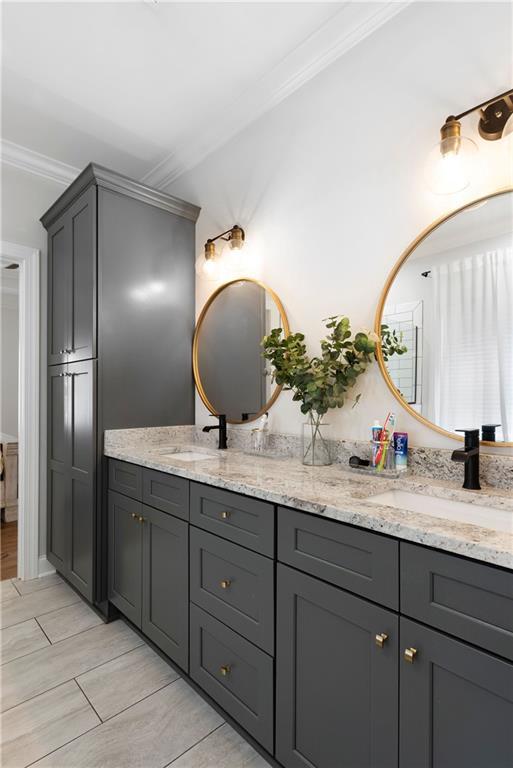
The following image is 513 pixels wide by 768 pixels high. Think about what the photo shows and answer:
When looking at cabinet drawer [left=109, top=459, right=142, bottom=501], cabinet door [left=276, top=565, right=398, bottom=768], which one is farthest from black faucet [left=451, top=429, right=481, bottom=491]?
cabinet drawer [left=109, top=459, right=142, bottom=501]

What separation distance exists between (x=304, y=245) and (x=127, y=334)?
1096 mm

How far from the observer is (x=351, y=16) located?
1705mm

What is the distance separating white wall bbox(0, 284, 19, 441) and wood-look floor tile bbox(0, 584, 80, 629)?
3.46 metres

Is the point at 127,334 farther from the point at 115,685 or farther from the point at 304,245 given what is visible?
the point at 115,685

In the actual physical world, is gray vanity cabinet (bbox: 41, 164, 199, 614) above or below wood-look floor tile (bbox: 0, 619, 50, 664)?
above

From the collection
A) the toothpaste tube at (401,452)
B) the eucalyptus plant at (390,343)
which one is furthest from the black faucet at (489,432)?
the eucalyptus plant at (390,343)

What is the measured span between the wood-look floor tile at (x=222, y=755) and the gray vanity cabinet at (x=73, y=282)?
1.76 meters

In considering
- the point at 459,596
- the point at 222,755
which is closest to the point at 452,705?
the point at 459,596

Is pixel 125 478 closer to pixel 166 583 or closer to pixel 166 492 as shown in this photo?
pixel 166 492

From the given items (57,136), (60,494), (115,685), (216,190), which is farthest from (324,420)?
(57,136)

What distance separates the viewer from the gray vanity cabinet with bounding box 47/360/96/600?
2.25 metres

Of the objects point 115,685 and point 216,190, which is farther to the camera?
point 216,190

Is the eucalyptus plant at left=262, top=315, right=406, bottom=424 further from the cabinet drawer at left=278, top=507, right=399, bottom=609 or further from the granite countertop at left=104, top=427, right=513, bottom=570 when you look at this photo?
the cabinet drawer at left=278, top=507, right=399, bottom=609

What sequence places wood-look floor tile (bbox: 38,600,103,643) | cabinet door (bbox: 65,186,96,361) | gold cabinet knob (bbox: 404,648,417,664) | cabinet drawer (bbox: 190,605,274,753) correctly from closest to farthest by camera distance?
gold cabinet knob (bbox: 404,648,417,664)
cabinet drawer (bbox: 190,605,274,753)
wood-look floor tile (bbox: 38,600,103,643)
cabinet door (bbox: 65,186,96,361)
